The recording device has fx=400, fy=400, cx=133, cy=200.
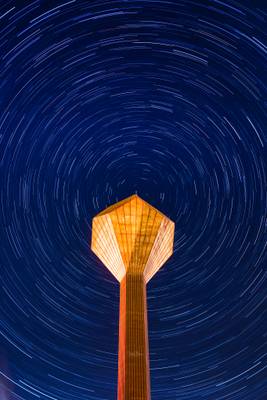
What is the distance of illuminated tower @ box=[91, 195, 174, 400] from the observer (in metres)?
21.4

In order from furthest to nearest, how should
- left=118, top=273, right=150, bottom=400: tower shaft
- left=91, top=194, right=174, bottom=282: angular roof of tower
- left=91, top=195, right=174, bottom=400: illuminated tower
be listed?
left=91, top=194, right=174, bottom=282: angular roof of tower < left=91, top=195, right=174, bottom=400: illuminated tower < left=118, top=273, right=150, bottom=400: tower shaft

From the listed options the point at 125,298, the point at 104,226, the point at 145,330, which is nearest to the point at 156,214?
the point at 104,226

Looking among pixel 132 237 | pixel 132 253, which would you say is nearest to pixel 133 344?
pixel 132 253

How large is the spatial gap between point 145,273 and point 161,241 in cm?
311

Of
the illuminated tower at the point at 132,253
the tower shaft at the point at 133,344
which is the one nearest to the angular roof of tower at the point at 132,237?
the illuminated tower at the point at 132,253

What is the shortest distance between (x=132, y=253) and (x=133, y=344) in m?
6.67

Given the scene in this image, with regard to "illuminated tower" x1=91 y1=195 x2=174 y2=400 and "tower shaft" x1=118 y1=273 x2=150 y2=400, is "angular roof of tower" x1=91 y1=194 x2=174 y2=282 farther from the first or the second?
"tower shaft" x1=118 y1=273 x2=150 y2=400

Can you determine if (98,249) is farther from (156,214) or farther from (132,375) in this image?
(132,375)

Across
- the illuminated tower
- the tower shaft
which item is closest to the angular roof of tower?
the illuminated tower

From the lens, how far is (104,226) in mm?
27688

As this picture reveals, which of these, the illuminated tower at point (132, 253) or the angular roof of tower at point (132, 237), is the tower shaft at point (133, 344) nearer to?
the illuminated tower at point (132, 253)

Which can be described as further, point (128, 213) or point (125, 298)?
point (128, 213)

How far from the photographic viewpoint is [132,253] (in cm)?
A: 2612

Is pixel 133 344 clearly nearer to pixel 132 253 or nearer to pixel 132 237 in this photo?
pixel 132 253
